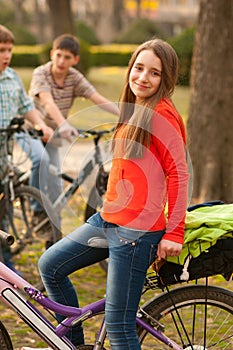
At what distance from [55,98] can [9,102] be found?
83cm

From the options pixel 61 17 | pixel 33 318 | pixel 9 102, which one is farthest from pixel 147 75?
pixel 61 17

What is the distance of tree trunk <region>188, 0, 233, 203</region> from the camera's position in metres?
8.88

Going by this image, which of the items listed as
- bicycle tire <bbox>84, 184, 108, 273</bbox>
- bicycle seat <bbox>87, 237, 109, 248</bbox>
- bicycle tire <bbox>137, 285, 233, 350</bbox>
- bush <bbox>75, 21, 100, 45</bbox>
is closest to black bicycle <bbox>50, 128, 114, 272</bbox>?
bicycle tire <bbox>84, 184, 108, 273</bbox>

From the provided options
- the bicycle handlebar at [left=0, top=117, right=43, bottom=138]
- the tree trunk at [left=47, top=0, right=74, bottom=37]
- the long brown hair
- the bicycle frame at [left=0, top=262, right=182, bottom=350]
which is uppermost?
the long brown hair

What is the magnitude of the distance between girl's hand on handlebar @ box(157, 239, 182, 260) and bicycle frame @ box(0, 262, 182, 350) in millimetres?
371

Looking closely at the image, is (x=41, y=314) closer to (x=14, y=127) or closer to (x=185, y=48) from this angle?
(x=14, y=127)

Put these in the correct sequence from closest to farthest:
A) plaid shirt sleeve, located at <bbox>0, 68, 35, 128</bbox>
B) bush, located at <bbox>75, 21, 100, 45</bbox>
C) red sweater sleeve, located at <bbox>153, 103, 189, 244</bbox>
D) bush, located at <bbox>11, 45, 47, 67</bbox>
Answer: red sweater sleeve, located at <bbox>153, 103, 189, 244</bbox> → plaid shirt sleeve, located at <bbox>0, 68, 35, 128</bbox> → bush, located at <bbox>11, 45, 47, 67</bbox> → bush, located at <bbox>75, 21, 100, 45</bbox>

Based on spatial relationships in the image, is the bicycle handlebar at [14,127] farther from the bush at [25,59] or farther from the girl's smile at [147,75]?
the bush at [25,59]

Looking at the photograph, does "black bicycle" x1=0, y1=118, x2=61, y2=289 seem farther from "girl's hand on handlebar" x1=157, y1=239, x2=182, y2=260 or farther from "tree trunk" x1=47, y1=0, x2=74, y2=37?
"tree trunk" x1=47, y1=0, x2=74, y2=37

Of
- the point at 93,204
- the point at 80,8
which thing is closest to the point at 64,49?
the point at 93,204

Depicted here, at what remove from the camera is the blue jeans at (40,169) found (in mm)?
6466

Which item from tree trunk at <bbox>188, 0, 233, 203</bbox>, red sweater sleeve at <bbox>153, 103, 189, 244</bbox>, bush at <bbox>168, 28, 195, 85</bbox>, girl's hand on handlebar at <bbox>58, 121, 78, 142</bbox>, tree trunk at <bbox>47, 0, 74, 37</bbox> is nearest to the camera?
red sweater sleeve at <bbox>153, 103, 189, 244</bbox>

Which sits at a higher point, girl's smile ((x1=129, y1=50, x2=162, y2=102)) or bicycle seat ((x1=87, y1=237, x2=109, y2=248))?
girl's smile ((x1=129, y1=50, x2=162, y2=102))

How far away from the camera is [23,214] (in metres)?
6.36
